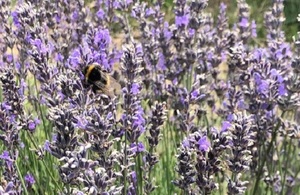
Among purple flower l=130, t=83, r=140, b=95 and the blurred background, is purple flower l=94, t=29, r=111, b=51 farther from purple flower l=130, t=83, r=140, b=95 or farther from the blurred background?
the blurred background

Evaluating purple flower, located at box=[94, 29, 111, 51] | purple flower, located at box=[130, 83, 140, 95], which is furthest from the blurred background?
purple flower, located at box=[130, 83, 140, 95]

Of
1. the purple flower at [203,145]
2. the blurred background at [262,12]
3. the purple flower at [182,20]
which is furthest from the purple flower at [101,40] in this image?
the blurred background at [262,12]

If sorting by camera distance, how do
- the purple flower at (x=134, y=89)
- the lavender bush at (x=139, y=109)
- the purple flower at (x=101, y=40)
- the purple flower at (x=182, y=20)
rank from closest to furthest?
the lavender bush at (x=139, y=109) → the purple flower at (x=134, y=89) → the purple flower at (x=101, y=40) → the purple flower at (x=182, y=20)

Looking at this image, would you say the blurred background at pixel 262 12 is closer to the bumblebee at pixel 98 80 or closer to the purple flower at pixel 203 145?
the bumblebee at pixel 98 80

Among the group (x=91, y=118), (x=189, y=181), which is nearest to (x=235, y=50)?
(x=189, y=181)

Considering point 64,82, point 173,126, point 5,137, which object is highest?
point 64,82

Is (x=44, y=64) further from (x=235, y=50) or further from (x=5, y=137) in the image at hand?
(x=235, y=50)
